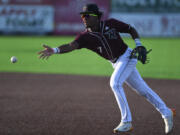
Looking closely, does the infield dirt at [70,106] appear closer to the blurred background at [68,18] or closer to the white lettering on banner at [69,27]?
the blurred background at [68,18]

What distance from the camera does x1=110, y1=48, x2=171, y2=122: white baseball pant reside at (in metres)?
6.28

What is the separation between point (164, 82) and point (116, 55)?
5.84 metres

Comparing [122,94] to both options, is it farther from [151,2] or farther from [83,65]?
[151,2]

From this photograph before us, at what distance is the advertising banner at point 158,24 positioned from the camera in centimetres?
3080

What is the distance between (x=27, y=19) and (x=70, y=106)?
25152mm

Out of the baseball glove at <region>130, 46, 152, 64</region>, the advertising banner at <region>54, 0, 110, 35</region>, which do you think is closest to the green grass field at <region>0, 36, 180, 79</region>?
the baseball glove at <region>130, 46, 152, 64</region>

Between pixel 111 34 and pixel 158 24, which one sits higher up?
pixel 111 34

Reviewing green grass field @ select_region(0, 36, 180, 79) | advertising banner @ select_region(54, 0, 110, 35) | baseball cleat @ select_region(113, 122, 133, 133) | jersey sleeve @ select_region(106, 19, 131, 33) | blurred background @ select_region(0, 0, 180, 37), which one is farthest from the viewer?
advertising banner @ select_region(54, 0, 110, 35)

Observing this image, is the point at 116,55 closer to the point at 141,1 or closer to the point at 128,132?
the point at 128,132

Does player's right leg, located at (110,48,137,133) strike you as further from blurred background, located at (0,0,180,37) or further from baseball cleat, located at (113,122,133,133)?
blurred background, located at (0,0,180,37)

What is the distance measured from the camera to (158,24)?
102 feet

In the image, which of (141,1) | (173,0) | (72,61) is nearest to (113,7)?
(141,1)

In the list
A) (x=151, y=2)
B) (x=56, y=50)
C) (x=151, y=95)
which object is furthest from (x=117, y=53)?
(x=151, y=2)

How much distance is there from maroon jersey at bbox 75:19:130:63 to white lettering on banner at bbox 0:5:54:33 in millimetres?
26610
